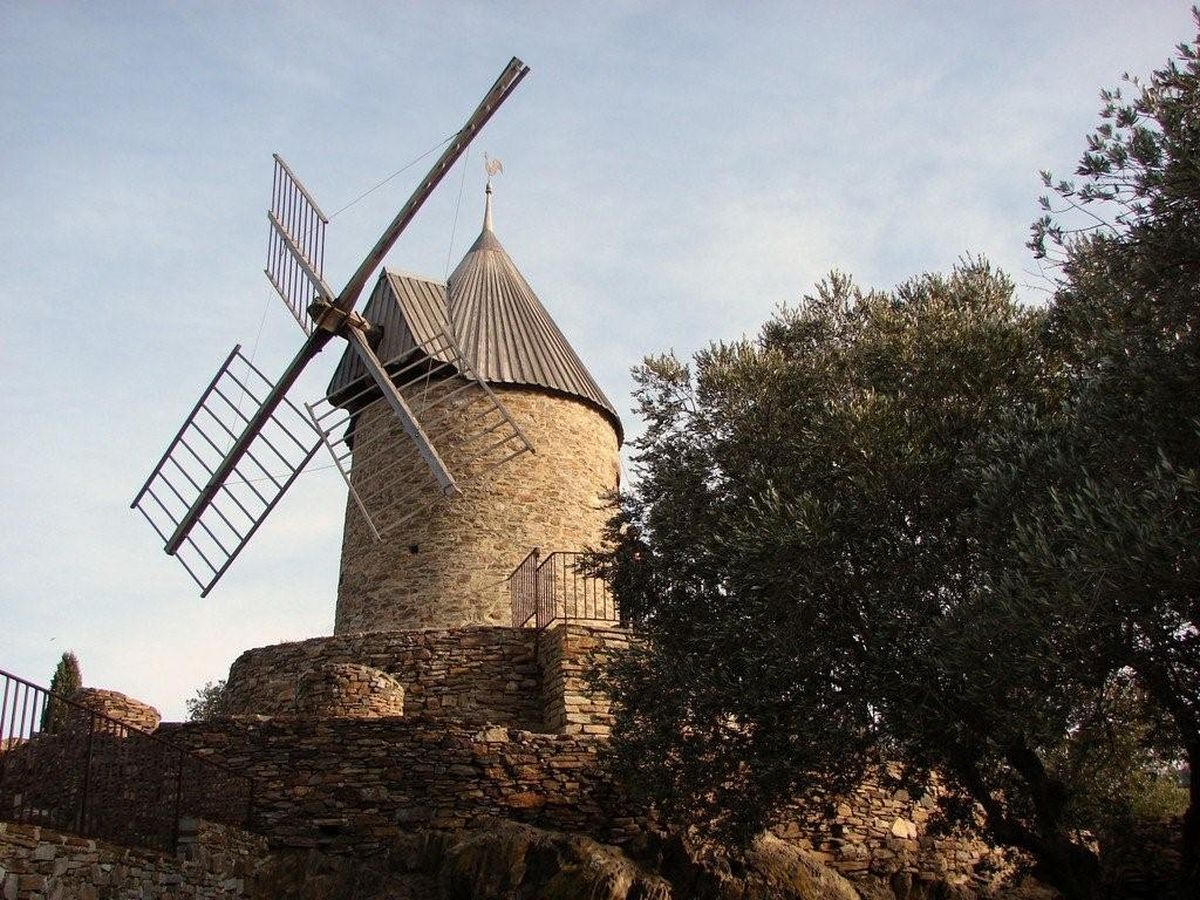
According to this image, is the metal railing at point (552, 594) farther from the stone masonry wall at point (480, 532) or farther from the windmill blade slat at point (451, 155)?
the windmill blade slat at point (451, 155)

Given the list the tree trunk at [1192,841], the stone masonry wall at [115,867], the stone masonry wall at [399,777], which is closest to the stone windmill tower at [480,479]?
the stone masonry wall at [399,777]

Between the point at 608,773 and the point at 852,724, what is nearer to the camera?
the point at 852,724

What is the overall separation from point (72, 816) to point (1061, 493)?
7.30 m

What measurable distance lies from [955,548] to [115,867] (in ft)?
22.0

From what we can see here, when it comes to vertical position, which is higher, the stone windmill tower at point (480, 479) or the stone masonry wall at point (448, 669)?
the stone windmill tower at point (480, 479)

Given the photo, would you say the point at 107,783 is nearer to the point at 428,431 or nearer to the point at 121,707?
the point at 121,707

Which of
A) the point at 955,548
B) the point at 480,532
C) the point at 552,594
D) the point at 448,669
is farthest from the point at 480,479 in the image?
the point at 955,548

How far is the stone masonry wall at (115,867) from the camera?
7.68 metres

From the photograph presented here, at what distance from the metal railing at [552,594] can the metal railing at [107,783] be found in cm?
498

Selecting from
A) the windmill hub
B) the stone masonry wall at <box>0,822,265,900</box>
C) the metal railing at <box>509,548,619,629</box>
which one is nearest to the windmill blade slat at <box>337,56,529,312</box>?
the windmill hub

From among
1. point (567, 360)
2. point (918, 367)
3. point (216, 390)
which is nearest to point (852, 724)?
point (918, 367)

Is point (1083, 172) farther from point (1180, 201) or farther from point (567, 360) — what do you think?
point (567, 360)

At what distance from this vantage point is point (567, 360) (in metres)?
18.7

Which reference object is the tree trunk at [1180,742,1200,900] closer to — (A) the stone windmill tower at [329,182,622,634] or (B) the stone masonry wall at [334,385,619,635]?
(A) the stone windmill tower at [329,182,622,634]
